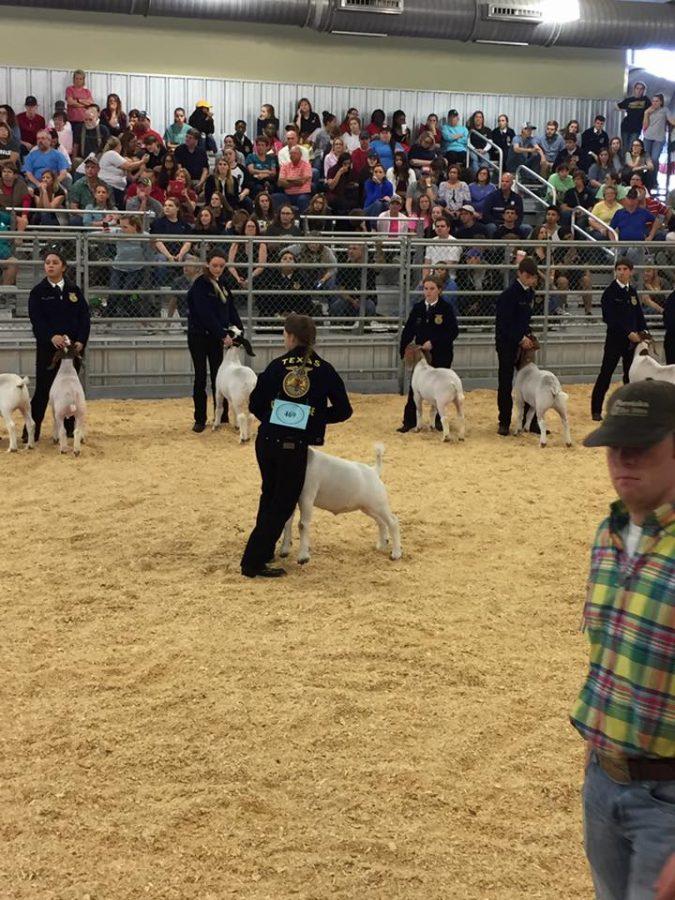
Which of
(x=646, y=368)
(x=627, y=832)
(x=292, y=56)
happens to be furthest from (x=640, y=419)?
(x=292, y=56)

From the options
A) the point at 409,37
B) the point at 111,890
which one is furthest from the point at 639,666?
the point at 409,37

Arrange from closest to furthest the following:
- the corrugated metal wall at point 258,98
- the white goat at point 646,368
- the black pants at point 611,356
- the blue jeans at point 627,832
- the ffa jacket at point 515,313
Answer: the blue jeans at point 627,832, the ffa jacket at point 515,313, the white goat at point 646,368, the black pants at point 611,356, the corrugated metal wall at point 258,98

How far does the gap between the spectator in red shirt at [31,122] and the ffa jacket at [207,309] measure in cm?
799

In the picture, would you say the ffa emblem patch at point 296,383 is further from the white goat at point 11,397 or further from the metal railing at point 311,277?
the metal railing at point 311,277

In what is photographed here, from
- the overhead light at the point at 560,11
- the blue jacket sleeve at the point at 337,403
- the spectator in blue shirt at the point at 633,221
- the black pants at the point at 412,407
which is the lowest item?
the black pants at the point at 412,407

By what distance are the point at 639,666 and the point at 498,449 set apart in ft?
30.2

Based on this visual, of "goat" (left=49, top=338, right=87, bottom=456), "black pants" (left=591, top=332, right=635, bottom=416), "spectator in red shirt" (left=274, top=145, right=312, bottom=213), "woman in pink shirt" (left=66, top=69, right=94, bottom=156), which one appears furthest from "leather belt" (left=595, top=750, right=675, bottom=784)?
"woman in pink shirt" (left=66, top=69, right=94, bottom=156)

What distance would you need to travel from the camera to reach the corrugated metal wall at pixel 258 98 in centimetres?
2048

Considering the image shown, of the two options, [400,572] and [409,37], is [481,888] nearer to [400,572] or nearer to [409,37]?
[400,572]

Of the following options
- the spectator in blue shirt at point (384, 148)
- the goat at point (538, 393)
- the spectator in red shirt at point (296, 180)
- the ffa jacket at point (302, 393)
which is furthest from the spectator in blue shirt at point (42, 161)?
the ffa jacket at point (302, 393)

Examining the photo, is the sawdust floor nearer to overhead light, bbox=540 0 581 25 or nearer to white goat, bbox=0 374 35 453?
white goat, bbox=0 374 35 453

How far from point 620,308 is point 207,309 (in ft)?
15.4

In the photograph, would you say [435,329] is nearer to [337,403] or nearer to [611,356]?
[611,356]

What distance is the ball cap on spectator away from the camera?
2.52m
